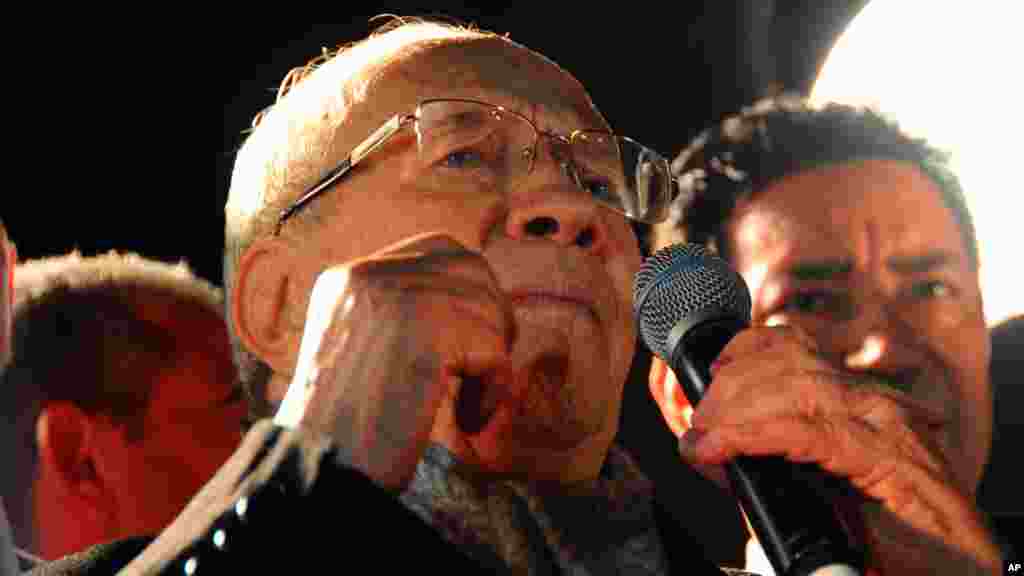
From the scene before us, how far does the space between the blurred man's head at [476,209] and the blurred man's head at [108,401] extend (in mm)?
625

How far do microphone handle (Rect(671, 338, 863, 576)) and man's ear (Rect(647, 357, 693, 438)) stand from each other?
1.22 m

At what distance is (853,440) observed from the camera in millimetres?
1753

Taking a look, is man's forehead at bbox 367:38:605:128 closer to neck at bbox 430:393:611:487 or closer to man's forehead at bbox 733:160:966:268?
neck at bbox 430:393:611:487

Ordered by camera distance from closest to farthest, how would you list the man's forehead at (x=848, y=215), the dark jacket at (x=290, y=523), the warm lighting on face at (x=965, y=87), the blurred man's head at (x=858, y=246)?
1. the dark jacket at (x=290, y=523)
2. the blurred man's head at (x=858, y=246)
3. the man's forehead at (x=848, y=215)
4. the warm lighting on face at (x=965, y=87)

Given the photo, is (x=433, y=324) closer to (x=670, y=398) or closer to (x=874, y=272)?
(x=670, y=398)

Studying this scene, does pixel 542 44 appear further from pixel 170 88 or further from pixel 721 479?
pixel 721 479

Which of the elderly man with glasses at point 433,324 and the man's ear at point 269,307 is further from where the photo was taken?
the man's ear at point 269,307

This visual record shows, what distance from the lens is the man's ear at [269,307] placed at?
6.61 feet

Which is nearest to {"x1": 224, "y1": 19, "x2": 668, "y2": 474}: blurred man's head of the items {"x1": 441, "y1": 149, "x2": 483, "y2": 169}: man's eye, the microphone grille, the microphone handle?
{"x1": 441, "y1": 149, "x2": 483, "y2": 169}: man's eye

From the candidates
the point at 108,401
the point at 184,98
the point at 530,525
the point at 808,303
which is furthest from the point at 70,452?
the point at 808,303

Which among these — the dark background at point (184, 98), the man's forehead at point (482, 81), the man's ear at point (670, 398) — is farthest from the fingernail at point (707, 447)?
the dark background at point (184, 98)

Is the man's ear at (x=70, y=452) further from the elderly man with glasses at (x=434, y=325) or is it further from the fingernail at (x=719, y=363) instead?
the fingernail at (x=719, y=363)

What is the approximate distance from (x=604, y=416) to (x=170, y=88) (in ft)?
4.79

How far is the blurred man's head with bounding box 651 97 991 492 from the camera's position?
2730 millimetres
